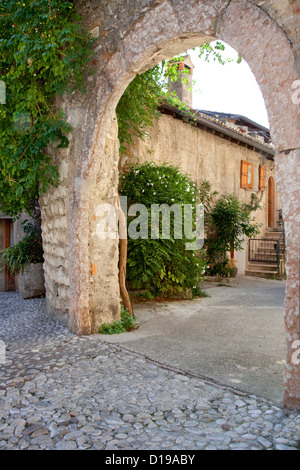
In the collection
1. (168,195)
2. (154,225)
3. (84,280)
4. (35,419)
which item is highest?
(168,195)

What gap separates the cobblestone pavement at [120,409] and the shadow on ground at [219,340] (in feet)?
0.60

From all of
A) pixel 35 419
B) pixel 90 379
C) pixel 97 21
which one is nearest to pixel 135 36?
pixel 97 21

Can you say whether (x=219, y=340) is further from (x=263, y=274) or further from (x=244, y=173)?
(x=244, y=173)

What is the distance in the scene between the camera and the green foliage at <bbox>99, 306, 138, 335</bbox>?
4063 millimetres

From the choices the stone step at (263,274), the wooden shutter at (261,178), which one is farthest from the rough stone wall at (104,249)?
the wooden shutter at (261,178)

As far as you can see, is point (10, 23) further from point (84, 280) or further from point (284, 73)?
point (284, 73)

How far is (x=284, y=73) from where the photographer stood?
7.24 feet

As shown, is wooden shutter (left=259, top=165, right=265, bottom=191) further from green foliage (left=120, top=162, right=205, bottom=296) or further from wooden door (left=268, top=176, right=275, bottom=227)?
green foliage (left=120, top=162, right=205, bottom=296)

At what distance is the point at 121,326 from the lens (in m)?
4.18

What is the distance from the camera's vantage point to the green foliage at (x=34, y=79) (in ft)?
11.9

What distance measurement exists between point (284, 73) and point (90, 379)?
2408 millimetres

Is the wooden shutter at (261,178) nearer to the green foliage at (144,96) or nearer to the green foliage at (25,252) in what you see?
the green foliage at (144,96)

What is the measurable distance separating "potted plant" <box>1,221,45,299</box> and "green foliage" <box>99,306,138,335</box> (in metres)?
2.44

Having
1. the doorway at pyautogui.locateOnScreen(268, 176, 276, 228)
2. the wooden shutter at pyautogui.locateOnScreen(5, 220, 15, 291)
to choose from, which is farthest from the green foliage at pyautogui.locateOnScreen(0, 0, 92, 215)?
the doorway at pyautogui.locateOnScreen(268, 176, 276, 228)
